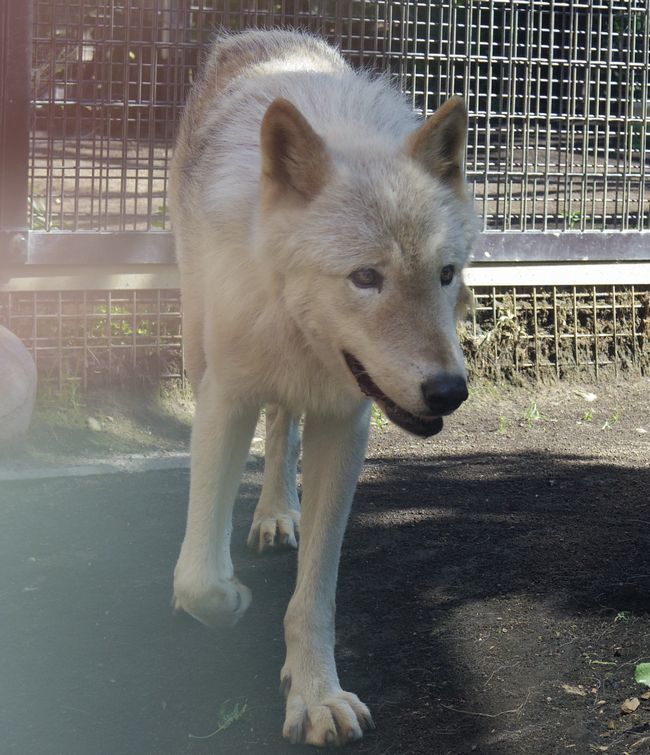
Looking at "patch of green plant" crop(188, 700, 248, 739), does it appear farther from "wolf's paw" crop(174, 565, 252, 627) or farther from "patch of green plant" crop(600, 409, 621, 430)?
"patch of green plant" crop(600, 409, 621, 430)

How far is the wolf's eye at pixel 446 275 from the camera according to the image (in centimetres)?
284

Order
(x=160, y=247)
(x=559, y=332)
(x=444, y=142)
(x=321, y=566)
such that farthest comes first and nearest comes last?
(x=559, y=332) < (x=160, y=247) < (x=321, y=566) < (x=444, y=142)

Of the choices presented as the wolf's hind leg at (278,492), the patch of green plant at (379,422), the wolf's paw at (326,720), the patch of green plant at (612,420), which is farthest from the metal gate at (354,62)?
the wolf's paw at (326,720)

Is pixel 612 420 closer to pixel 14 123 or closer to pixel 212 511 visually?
pixel 212 511

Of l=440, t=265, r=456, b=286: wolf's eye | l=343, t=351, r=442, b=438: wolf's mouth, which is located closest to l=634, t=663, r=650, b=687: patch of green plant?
l=343, t=351, r=442, b=438: wolf's mouth

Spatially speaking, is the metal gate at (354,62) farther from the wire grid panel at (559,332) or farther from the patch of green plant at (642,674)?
the patch of green plant at (642,674)

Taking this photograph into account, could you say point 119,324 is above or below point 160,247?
below

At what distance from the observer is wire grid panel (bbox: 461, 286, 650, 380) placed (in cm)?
684

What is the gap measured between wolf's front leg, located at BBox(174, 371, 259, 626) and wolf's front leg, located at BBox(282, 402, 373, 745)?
8.6 inches

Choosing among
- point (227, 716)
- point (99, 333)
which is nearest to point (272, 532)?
point (227, 716)

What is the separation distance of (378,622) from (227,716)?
2.69ft

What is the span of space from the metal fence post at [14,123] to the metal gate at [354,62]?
1 cm

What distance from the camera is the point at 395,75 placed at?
21.5 ft

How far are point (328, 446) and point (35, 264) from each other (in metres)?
3.15
